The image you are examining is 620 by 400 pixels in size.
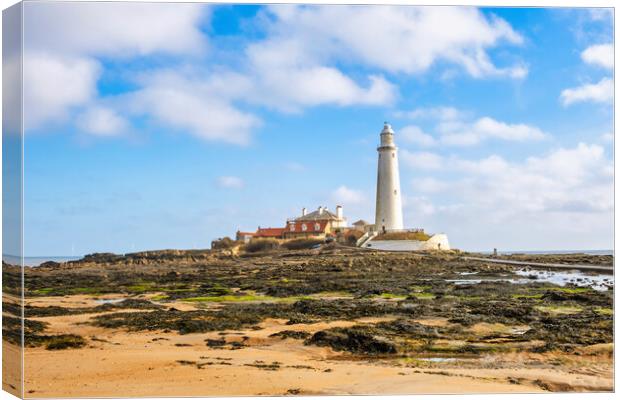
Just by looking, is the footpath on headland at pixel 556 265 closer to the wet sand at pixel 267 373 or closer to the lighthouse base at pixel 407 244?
the lighthouse base at pixel 407 244

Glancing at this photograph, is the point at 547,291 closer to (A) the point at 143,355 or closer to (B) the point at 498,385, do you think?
(B) the point at 498,385

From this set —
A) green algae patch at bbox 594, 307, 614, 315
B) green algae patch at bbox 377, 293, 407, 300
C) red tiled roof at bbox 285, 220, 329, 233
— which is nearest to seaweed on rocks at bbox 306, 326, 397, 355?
green algae patch at bbox 377, 293, 407, 300

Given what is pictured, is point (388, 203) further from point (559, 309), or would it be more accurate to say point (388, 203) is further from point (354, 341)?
point (354, 341)

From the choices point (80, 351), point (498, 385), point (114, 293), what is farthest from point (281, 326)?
point (114, 293)

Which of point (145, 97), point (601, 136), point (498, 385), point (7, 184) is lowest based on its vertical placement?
point (498, 385)

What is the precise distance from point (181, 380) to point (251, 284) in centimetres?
674

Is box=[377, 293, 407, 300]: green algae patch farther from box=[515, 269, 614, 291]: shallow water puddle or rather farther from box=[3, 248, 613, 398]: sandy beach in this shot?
box=[515, 269, 614, 291]: shallow water puddle

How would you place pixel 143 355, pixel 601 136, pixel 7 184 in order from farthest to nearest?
pixel 601 136
pixel 143 355
pixel 7 184

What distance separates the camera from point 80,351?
8.47 meters

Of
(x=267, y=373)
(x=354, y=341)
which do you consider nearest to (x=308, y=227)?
(x=354, y=341)

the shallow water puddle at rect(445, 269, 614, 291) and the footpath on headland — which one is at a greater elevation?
the footpath on headland

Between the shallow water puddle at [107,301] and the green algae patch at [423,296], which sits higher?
the green algae patch at [423,296]

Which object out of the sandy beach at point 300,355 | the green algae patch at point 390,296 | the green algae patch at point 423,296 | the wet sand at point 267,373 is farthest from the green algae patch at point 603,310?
the green algae patch at point 390,296

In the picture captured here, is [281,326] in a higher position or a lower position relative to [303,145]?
lower
